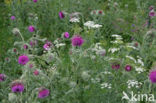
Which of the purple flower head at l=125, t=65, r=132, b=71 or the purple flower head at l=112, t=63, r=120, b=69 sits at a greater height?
the purple flower head at l=112, t=63, r=120, b=69

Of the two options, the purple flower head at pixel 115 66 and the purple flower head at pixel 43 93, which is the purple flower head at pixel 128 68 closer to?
the purple flower head at pixel 115 66

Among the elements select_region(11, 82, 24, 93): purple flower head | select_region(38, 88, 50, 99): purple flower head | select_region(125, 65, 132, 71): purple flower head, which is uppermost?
select_region(11, 82, 24, 93): purple flower head

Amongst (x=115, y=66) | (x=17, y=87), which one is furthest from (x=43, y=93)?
(x=115, y=66)

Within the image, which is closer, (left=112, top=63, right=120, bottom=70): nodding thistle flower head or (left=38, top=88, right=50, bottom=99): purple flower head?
A: (left=38, top=88, right=50, bottom=99): purple flower head

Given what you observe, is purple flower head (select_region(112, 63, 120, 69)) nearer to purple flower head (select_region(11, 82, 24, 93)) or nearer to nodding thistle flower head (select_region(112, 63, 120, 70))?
nodding thistle flower head (select_region(112, 63, 120, 70))

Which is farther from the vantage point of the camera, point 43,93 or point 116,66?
point 116,66

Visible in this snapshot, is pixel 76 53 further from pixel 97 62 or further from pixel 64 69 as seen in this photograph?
pixel 97 62

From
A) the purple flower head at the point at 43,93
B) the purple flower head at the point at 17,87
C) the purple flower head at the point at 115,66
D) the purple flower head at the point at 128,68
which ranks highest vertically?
the purple flower head at the point at 17,87

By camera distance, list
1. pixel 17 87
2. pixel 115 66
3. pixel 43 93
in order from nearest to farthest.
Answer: pixel 17 87 → pixel 43 93 → pixel 115 66

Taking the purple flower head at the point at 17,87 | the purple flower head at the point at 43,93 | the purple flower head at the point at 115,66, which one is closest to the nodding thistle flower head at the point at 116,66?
the purple flower head at the point at 115,66

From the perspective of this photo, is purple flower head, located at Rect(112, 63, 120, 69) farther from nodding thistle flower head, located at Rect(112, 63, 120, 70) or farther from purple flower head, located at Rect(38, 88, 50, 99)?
purple flower head, located at Rect(38, 88, 50, 99)

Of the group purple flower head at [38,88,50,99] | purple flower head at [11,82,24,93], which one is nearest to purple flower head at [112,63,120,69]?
purple flower head at [38,88,50,99]

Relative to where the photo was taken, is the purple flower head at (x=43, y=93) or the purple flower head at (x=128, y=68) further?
the purple flower head at (x=128, y=68)

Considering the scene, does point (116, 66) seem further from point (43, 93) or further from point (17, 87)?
point (17, 87)
